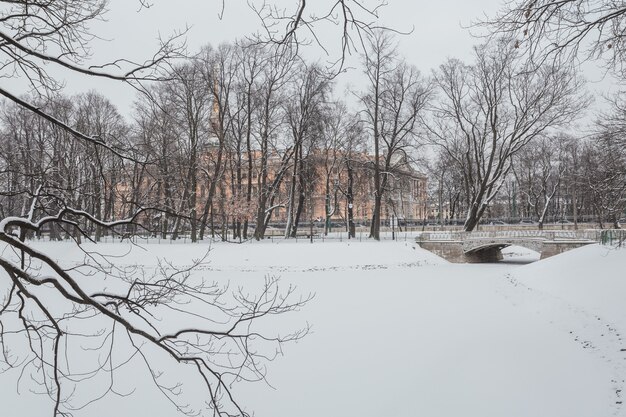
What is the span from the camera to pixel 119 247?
102 ft

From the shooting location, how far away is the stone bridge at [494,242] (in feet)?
96.6

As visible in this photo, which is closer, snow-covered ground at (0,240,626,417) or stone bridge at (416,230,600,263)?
snow-covered ground at (0,240,626,417)

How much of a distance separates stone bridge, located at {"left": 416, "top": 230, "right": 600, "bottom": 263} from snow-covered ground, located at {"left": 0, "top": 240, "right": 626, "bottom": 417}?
22.0 ft

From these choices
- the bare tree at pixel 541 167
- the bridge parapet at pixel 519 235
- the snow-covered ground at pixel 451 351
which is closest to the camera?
the snow-covered ground at pixel 451 351

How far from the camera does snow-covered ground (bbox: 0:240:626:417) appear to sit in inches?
341

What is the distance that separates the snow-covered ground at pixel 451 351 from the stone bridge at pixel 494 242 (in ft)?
22.0

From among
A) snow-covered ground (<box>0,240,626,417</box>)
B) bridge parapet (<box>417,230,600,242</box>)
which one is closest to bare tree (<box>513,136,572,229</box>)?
bridge parapet (<box>417,230,600,242</box>)

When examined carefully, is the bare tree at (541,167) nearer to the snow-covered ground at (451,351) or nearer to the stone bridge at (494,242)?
the stone bridge at (494,242)

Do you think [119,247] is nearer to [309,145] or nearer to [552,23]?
[309,145]

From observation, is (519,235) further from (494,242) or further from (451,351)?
(451,351)

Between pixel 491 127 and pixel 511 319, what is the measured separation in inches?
906

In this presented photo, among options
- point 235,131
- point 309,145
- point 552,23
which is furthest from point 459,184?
point 552,23

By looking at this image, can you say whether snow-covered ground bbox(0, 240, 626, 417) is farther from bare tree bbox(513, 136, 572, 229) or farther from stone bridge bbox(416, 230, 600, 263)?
bare tree bbox(513, 136, 572, 229)

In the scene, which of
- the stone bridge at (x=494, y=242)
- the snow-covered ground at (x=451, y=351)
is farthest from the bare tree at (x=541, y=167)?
the snow-covered ground at (x=451, y=351)
